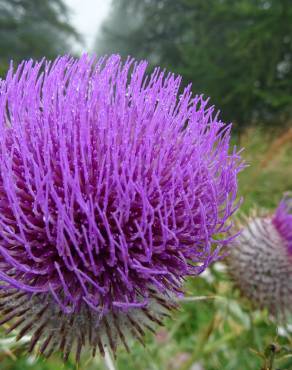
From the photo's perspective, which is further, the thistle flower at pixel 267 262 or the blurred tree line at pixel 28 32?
the blurred tree line at pixel 28 32

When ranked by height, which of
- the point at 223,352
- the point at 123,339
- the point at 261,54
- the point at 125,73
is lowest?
the point at 223,352

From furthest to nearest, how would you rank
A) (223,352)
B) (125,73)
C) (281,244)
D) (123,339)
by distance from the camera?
1. (223,352)
2. (281,244)
3. (125,73)
4. (123,339)

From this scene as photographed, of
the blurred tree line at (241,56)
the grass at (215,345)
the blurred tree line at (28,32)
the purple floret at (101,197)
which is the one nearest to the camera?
the purple floret at (101,197)

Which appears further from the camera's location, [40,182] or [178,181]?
[178,181]

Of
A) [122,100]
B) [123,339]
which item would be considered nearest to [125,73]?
[122,100]

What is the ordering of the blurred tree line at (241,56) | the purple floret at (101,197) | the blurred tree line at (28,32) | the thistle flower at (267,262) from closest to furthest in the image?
the purple floret at (101,197) < the thistle flower at (267,262) < the blurred tree line at (241,56) < the blurred tree line at (28,32)

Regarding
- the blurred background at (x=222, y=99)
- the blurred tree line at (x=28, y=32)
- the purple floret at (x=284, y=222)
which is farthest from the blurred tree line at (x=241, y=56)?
the purple floret at (x=284, y=222)

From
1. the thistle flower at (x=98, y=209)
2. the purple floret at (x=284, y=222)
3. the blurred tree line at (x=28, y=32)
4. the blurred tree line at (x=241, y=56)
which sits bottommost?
the purple floret at (x=284, y=222)

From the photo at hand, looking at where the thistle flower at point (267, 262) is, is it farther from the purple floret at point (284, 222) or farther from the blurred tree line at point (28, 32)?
the blurred tree line at point (28, 32)

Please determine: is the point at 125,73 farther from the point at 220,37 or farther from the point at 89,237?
the point at 220,37
